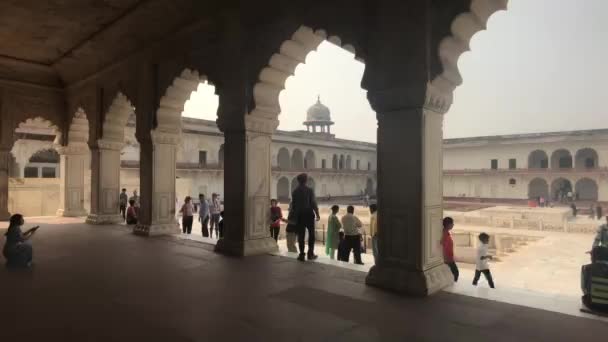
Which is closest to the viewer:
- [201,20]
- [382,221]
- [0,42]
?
[382,221]

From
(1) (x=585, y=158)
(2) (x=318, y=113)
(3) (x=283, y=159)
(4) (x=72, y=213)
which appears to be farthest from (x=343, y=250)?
(2) (x=318, y=113)

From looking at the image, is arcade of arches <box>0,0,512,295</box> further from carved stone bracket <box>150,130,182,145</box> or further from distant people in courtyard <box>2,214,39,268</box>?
distant people in courtyard <box>2,214,39,268</box>

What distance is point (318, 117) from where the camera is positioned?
47.9m

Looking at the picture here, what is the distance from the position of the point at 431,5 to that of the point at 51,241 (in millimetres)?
7389

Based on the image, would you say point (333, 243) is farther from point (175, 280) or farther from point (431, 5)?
point (431, 5)

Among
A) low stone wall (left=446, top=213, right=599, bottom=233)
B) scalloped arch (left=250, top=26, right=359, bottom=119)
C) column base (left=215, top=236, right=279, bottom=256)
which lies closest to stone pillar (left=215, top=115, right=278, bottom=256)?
column base (left=215, top=236, right=279, bottom=256)

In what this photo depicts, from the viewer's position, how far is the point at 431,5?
4.04 metres

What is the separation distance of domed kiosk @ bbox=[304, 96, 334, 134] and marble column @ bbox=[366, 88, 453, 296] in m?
43.6

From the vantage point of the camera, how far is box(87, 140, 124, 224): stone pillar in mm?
9914

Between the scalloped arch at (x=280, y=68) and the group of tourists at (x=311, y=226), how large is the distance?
1.22 meters

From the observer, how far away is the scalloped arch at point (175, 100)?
7.59 metres

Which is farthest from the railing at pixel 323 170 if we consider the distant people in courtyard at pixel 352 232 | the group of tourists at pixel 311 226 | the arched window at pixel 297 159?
the distant people in courtyard at pixel 352 232

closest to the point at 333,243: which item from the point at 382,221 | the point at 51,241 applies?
the point at 382,221

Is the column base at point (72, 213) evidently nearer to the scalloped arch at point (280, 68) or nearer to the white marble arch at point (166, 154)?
the white marble arch at point (166, 154)
